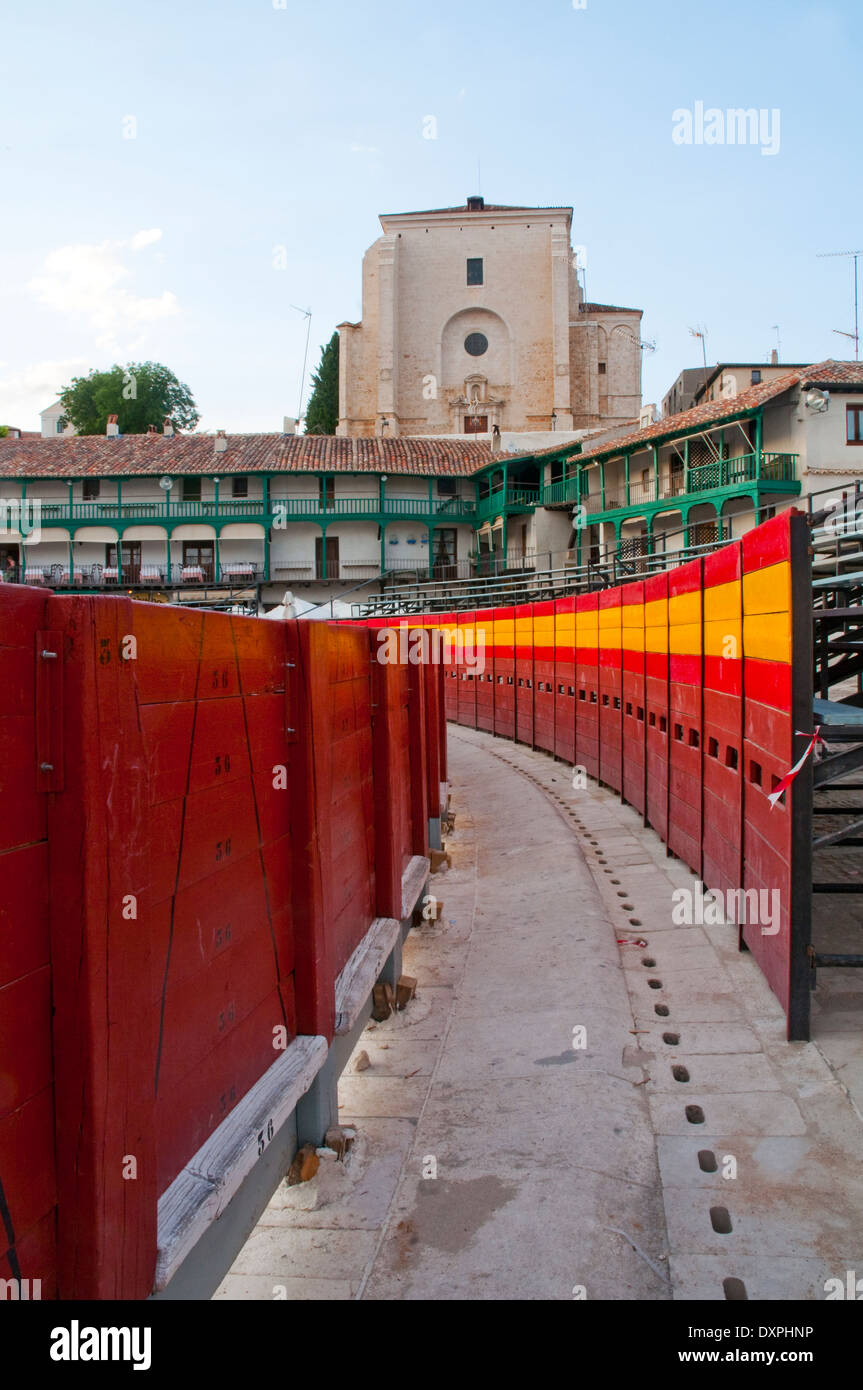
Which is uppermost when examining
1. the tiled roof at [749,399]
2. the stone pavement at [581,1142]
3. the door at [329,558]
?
the tiled roof at [749,399]

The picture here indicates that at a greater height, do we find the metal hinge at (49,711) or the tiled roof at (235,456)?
the tiled roof at (235,456)

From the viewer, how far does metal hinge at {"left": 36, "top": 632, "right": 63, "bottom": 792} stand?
2062 millimetres

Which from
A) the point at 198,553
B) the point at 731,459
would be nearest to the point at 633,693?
the point at 731,459

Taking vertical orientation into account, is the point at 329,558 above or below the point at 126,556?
below

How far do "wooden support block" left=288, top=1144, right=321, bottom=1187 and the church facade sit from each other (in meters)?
56.9

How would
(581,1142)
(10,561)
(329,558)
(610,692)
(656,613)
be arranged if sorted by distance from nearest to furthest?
(581,1142)
(656,613)
(610,692)
(329,558)
(10,561)

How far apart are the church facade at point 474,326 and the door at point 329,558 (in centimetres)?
1312

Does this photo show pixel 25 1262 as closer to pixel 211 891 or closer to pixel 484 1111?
pixel 211 891

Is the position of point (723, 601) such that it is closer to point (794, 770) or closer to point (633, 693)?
point (794, 770)

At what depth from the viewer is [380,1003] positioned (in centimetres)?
617

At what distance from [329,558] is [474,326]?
70.2 feet

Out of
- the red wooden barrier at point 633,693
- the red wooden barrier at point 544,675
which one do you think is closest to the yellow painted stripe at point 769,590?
the red wooden barrier at point 633,693

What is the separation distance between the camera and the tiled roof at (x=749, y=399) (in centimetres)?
3183

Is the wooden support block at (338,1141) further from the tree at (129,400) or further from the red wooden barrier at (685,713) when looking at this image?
the tree at (129,400)
